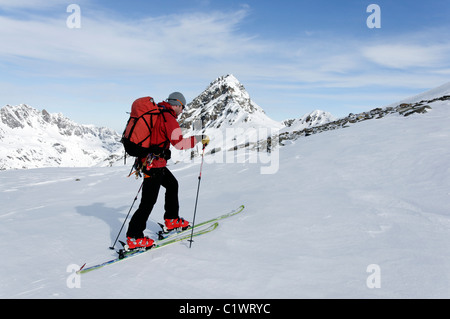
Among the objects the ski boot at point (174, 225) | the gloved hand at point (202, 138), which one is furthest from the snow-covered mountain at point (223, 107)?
the gloved hand at point (202, 138)

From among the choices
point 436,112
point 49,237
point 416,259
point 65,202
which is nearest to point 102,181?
point 65,202

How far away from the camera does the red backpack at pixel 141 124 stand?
4770mm

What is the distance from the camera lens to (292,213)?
604 cm

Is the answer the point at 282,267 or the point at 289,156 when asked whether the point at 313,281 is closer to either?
the point at 282,267

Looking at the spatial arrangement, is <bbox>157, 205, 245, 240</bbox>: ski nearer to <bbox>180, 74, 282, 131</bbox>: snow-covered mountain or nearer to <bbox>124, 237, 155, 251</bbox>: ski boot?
<bbox>124, 237, 155, 251</bbox>: ski boot

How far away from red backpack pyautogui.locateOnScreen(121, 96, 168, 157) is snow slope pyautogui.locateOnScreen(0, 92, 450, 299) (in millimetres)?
1933

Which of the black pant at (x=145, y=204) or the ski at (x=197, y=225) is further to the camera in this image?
the ski at (x=197, y=225)

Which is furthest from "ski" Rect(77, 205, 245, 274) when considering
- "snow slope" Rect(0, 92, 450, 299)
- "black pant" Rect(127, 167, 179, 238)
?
"black pant" Rect(127, 167, 179, 238)

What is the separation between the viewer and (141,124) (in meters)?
4.79

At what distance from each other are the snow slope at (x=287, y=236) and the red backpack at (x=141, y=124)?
6.34 feet

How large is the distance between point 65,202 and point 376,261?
1027 centimetres

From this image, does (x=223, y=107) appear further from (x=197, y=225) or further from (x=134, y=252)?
(x=134, y=252)
